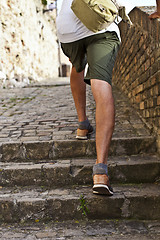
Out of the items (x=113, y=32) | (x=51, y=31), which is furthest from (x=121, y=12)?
(x=51, y=31)

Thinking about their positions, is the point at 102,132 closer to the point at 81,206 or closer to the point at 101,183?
the point at 101,183

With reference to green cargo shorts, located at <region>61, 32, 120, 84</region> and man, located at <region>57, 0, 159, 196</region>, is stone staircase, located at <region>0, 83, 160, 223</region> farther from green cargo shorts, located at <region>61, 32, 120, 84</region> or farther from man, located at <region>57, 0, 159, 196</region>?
green cargo shorts, located at <region>61, 32, 120, 84</region>

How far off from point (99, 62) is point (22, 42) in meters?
6.70

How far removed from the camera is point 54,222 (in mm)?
1873

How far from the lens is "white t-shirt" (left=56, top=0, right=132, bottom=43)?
1931 mm

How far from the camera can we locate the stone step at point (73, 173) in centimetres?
211

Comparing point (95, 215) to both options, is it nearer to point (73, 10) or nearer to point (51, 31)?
point (73, 10)

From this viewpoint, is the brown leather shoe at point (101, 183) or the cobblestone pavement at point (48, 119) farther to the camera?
the cobblestone pavement at point (48, 119)

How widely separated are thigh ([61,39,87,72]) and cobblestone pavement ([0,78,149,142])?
701 mm

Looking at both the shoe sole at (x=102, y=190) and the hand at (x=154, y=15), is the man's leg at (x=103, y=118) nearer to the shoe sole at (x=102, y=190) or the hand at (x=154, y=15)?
the shoe sole at (x=102, y=190)

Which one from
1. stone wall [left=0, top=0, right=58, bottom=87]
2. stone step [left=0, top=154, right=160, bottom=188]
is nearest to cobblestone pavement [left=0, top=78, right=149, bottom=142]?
stone step [left=0, top=154, right=160, bottom=188]

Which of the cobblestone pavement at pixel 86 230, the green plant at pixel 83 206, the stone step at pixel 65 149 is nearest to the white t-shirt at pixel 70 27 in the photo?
the stone step at pixel 65 149

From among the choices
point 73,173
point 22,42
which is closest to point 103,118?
point 73,173

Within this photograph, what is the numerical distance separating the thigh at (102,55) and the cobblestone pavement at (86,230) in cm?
93
